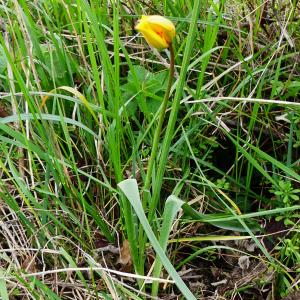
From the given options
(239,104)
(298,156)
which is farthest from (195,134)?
(298,156)

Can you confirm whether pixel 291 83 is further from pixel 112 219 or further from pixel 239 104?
pixel 112 219

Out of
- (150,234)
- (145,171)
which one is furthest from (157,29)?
(145,171)

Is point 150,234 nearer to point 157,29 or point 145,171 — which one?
point 157,29

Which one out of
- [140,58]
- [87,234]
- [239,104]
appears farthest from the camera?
[140,58]

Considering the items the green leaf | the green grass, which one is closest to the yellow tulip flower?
the green grass

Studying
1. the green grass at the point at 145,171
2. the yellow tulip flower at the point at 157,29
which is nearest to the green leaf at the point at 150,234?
the green grass at the point at 145,171
